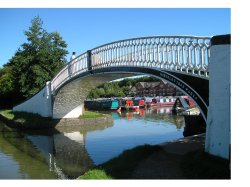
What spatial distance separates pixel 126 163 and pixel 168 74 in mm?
5388

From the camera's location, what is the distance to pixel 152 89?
346 feet

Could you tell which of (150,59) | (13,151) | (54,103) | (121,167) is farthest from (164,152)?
(54,103)

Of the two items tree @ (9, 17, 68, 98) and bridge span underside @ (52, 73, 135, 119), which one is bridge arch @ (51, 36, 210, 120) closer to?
bridge span underside @ (52, 73, 135, 119)

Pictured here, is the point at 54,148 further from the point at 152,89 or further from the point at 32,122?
the point at 152,89

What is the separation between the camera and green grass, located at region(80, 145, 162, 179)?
10.8 m

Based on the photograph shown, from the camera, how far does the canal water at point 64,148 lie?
16094 millimetres

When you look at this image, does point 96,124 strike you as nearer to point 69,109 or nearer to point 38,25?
point 69,109

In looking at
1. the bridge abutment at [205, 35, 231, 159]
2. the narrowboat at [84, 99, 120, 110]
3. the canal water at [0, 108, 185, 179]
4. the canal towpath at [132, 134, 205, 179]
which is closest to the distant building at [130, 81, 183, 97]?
the narrowboat at [84, 99, 120, 110]

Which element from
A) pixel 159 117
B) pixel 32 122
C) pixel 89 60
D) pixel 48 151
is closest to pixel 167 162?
pixel 48 151

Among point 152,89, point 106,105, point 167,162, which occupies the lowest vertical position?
point 167,162

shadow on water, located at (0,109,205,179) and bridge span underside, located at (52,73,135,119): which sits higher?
bridge span underside, located at (52,73,135,119)

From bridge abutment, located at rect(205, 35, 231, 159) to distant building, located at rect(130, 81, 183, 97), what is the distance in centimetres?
8334

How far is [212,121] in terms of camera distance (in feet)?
37.9

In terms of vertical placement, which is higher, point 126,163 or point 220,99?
point 220,99
